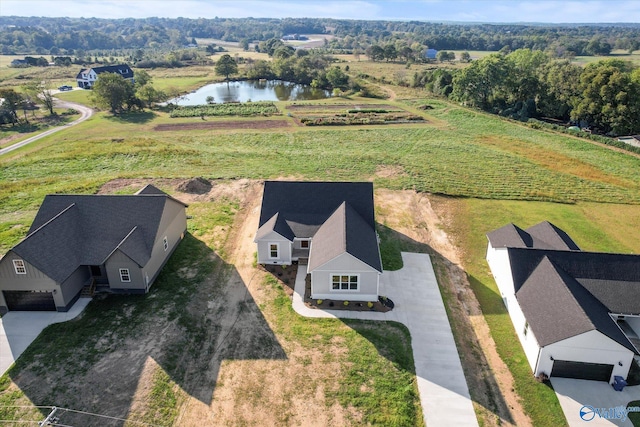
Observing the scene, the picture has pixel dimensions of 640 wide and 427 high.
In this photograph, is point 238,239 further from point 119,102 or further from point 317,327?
point 119,102

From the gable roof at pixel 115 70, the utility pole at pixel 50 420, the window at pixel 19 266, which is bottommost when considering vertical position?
the utility pole at pixel 50 420

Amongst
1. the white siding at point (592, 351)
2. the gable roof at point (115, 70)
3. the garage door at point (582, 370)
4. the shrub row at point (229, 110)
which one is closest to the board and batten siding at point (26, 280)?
the white siding at point (592, 351)

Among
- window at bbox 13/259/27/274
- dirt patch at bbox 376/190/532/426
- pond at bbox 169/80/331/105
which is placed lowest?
dirt patch at bbox 376/190/532/426

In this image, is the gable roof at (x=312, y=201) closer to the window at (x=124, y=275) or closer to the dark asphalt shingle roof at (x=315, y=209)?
the dark asphalt shingle roof at (x=315, y=209)

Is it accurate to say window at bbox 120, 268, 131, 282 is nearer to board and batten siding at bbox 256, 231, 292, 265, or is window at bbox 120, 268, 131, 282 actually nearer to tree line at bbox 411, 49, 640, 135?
board and batten siding at bbox 256, 231, 292, 265

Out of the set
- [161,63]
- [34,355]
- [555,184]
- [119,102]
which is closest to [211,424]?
[34,355]

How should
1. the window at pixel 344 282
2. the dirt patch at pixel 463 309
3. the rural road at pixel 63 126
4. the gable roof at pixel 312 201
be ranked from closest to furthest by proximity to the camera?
1. the dirt patch at pixel 463 309
2. the window at pixel 344 282
3. the gable roof at pixel 312 201
4. the rural road at pixel 63 126

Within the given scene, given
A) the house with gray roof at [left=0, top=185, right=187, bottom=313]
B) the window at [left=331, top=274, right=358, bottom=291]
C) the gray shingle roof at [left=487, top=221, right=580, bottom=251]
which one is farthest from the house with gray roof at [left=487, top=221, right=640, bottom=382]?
the house with gray roof at [left=0, top=185, right=187, bottom=313]

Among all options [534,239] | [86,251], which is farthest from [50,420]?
[534,239]
